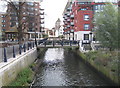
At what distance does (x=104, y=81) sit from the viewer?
11.9 meters

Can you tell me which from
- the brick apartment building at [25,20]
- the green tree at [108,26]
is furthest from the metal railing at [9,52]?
the brick apartment building at [25,20]

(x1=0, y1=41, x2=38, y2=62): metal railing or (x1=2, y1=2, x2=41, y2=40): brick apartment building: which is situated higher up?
(x1=2, y1=2, x2=41, y2=40): brick apartment building

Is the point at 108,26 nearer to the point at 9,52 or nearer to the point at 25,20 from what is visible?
the point at 9,52

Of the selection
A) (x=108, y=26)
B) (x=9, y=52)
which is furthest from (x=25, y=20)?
(x=108, y=26)

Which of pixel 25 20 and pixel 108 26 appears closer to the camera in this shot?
pixel 108 26

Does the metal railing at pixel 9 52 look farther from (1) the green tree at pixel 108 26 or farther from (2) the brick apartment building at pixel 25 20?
(2) the brick apartment building at pixel 25 20

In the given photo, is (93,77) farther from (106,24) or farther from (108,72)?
(106,24)

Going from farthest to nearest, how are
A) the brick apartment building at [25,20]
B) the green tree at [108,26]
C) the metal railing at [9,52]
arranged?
the brick apartment building at [25,20], the green tree at [108,26], the metal railing at [9,52]

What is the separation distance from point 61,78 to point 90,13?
104ft

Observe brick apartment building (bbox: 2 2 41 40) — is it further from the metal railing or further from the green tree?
the green tree

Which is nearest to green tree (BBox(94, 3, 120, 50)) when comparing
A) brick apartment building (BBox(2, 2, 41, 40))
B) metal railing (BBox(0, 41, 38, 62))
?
metal railing (BBox(0, 41, 38, 62))

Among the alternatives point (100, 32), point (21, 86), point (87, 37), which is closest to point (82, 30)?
point (87, 37)

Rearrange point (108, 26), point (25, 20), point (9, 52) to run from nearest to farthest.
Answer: point (108, 26)
point (9, 52)
point (25, 20)

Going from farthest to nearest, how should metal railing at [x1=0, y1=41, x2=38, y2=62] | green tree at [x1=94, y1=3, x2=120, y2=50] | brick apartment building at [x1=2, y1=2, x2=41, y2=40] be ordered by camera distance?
brick apartment building at [x1=2, y1=2, x2=41, y2=40], green tree at [x1=94, y1=3, x2=120, y2=50], metal railing at [x1=0, y1=41, x2=38, y2=62]
